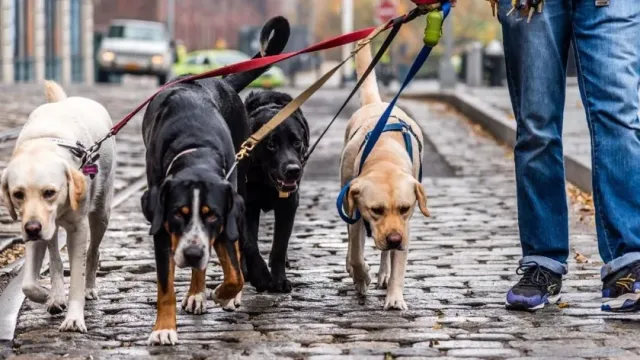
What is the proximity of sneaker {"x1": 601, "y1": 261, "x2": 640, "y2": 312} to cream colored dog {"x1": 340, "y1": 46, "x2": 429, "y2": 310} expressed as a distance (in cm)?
93

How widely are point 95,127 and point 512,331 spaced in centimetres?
231

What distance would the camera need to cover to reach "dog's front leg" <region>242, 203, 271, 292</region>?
6.82 meters

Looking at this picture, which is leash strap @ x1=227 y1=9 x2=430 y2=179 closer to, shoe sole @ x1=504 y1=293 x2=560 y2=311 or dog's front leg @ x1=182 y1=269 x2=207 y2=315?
dog's front leg @ x1=182 y1=269 x2=207 y2=315

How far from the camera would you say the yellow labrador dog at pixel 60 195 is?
5613 millimetres

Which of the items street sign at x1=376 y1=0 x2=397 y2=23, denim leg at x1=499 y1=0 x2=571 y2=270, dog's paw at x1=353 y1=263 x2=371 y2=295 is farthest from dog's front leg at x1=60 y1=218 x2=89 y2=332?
street sign at x1=376 y1=0 x2=397 y2=23

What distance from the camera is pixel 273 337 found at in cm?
558

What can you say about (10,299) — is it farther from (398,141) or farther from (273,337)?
(398,141)

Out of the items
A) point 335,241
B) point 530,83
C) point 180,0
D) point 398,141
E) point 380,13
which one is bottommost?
point 180,0

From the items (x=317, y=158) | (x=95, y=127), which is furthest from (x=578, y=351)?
(x=317, y=158)

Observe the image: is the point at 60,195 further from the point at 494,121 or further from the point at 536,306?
the point at 494,121

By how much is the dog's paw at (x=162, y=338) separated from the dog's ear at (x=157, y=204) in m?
0.41

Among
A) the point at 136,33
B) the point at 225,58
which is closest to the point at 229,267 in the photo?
the point at 225,58

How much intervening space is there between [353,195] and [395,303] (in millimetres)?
548

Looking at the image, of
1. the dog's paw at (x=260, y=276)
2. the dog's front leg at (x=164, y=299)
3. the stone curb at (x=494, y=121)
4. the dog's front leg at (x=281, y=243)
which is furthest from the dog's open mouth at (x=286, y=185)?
the stone curb at (x=494, y=121)
